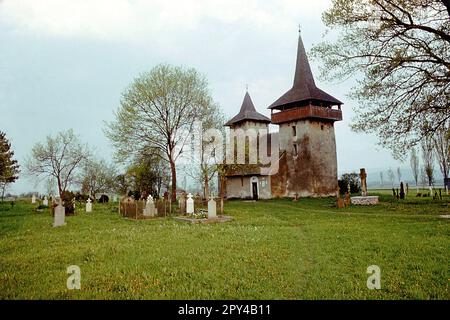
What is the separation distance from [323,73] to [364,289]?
1583cm

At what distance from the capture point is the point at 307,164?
36969mm

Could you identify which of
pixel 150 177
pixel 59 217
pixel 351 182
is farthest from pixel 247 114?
pixel 59 217

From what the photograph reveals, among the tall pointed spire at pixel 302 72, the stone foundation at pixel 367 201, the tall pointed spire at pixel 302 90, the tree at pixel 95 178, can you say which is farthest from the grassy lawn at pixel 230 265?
the tree at pixel 95 178

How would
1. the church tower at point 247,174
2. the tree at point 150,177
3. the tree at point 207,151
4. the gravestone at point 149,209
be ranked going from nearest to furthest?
the gravestone at point 149,209 → the tree at point 207,151 → the church tower at point 247,174 → the tree at point 150,177

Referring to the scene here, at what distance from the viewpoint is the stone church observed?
36719mm

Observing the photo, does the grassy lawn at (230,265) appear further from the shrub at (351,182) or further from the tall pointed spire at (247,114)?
the tall pointed spire at (247,114)

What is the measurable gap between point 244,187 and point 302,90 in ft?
44.6

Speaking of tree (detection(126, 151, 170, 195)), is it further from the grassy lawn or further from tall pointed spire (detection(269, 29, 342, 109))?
the grassy lawn

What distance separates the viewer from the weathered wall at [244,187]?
123 ft

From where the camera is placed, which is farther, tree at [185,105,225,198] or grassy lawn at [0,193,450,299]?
tree at [185,105,225,198]

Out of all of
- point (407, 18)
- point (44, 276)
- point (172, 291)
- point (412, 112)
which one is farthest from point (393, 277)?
point (407, 18)

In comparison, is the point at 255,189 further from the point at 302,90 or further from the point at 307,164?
the point at 302,90

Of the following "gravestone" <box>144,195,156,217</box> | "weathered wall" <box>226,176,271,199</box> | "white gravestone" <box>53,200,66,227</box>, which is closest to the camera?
"white gravestone" <box>53,200,66,227</box>

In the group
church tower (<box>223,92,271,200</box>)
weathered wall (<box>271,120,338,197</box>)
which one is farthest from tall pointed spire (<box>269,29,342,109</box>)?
church tower (<box>223,92,271,200</box>)
